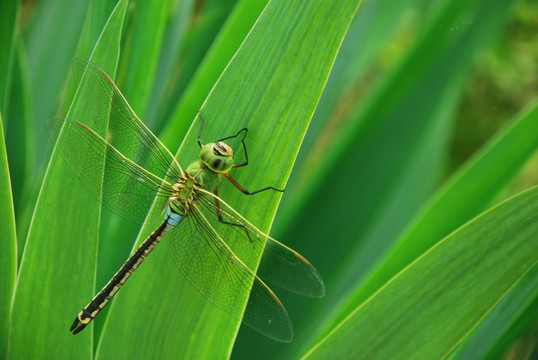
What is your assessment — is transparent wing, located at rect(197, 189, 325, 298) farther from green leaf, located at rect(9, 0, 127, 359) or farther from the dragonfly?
green leaf, located at rect(9, 0, 127, 359)

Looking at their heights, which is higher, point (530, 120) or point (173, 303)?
point (530, 120)

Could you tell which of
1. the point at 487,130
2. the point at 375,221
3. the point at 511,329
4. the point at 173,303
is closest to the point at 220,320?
the point at 173,303

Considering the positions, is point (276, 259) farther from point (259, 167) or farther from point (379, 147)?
point (379, 147)

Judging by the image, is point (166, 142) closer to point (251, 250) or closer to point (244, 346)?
point (251, 250)

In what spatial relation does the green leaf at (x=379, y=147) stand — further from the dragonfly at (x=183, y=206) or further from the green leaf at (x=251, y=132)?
the green leaf at (x=251, y=132)

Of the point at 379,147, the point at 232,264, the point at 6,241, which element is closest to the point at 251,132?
the point at 232,264

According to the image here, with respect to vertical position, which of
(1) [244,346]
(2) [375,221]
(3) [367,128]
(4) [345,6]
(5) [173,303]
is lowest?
(1) [244,346]

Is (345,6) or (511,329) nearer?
(345,6)
